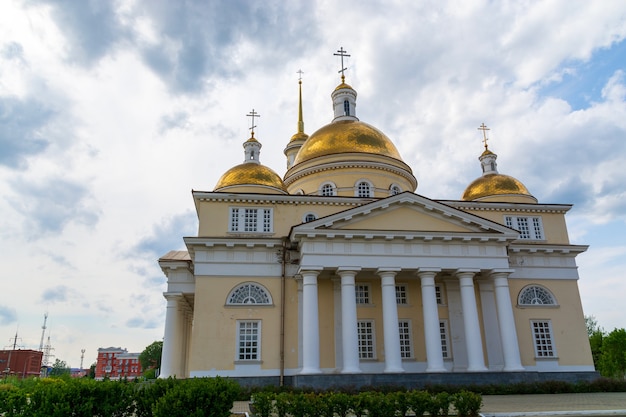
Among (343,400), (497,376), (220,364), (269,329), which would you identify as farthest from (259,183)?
(343,400)

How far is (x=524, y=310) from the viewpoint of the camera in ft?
82.2

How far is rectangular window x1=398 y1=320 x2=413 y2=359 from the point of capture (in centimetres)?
2355

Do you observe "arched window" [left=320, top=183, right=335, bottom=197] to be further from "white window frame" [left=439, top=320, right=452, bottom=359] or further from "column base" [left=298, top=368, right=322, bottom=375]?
"column base" [left=298, top=368, right=322, bottom=375]

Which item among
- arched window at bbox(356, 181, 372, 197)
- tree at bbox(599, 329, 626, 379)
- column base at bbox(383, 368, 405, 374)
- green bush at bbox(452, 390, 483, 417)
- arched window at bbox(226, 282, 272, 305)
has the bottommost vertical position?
green bush at bbox(452, 390, 483, 417)


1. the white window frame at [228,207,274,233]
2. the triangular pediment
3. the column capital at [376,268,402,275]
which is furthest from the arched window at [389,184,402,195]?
the white window frame at [228,207,274,233]

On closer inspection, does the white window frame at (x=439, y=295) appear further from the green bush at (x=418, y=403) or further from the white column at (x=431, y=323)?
the green bush at (x=418, y=403)

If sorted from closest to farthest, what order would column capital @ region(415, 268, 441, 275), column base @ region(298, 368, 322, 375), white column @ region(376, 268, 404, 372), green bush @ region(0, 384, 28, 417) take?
green bush @ region(0, 384, 28, 417) → column base @ region(298, 368, 322, 375) → white column @ region(376, 268, 404, 372) → column capital @ region(415, 268, 441, 275)

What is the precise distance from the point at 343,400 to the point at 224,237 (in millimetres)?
12952

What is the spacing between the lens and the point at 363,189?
2903 cm

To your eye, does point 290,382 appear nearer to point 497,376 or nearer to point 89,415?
point 497,376

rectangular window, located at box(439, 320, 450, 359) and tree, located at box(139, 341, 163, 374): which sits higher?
tree, located at box(139, 341, 163, 374)

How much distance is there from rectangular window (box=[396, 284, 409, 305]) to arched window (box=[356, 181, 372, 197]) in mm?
6294

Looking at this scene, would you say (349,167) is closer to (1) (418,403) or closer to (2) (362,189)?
(2) (362,189)

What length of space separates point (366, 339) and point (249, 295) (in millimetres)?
5904
